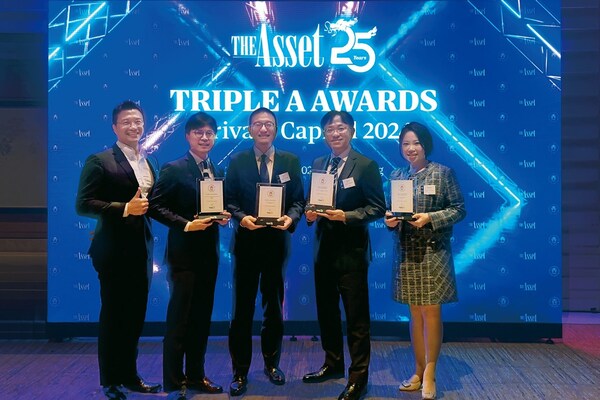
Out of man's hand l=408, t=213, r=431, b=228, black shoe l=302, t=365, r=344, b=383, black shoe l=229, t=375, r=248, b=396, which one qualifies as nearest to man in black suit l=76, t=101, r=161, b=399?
black shoe l=229, t=375, r=248, b=396

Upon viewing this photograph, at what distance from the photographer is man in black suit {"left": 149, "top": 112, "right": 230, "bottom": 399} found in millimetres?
3078

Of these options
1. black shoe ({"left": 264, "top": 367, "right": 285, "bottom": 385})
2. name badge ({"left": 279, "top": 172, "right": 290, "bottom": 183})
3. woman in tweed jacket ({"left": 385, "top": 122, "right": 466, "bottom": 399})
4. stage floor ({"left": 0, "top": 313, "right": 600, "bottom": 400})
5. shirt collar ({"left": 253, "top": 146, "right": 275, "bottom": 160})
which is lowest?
stage floor ({"left": 0, "top": 313, "right": 600, "bottom": 400})

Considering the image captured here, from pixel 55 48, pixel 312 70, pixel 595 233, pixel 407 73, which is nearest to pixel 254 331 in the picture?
pixel 312 70

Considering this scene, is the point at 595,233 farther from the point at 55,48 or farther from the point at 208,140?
the point at 55,48

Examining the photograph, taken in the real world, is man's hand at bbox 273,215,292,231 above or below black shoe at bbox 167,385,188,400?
above

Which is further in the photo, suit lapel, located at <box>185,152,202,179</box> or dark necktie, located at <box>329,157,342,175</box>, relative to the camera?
dark necktie, located at <box>329,157,342,175</box>

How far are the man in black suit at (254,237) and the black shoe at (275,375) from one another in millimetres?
206

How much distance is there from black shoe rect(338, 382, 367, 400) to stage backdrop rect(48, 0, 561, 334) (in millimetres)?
1444

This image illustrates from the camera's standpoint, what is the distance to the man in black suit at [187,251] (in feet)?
10.1

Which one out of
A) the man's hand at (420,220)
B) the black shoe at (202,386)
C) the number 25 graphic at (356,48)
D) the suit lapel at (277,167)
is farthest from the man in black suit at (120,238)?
the number 25 graphic at (356,48)

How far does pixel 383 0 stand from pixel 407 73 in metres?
0.67

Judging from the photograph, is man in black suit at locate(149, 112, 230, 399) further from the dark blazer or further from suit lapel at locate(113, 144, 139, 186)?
the dark blazer

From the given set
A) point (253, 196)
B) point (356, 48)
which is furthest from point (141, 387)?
point (356, 48)

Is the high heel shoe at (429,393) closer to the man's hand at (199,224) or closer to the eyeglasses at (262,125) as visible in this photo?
the man's hand at (199,224)
